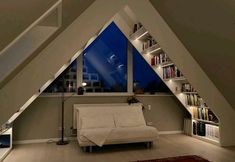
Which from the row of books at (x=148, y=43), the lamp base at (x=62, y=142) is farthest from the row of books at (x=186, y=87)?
the lamp base at (x=62, y=142)

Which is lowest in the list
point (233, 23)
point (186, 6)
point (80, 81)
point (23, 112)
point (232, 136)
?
point (232, 136)

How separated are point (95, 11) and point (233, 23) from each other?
6.95 ft

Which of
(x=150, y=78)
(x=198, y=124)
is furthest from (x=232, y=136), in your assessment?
(x=150, y=78)

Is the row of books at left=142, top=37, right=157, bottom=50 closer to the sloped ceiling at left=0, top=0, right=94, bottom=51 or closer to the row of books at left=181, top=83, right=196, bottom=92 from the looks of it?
the row of books at left=181, top=83, right=196, bottom=92

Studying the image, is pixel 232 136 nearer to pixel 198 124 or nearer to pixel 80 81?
pixel 198 124

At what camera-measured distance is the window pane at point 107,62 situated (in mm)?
5221

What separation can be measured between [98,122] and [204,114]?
2.44 metres

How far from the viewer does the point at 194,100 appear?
4.82m

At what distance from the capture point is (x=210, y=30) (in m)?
3.02

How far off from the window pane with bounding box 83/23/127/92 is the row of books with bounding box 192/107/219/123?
6.02ft

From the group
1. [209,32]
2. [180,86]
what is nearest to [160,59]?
[180,86]

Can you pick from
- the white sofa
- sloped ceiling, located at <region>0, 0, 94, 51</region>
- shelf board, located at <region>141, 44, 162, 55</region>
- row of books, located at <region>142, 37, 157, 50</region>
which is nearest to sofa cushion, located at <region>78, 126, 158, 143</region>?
the white sofa

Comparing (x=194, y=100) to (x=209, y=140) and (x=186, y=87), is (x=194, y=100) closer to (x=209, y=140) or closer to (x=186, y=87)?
(x=186, y=87)

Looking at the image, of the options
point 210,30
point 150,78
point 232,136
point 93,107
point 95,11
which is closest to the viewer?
point 210,30
